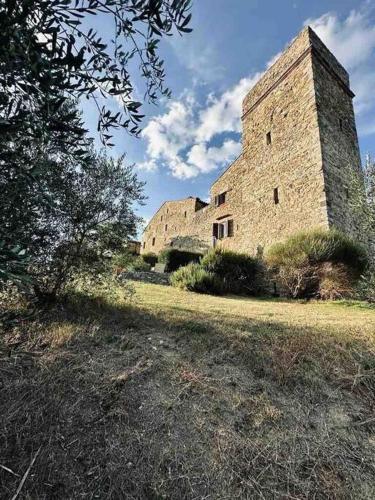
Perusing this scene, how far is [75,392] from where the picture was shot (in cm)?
285

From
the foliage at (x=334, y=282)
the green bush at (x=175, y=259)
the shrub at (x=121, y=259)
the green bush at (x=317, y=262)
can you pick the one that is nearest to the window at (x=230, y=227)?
the green bush at (x=175, y=259)

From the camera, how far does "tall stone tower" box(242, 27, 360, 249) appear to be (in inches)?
448

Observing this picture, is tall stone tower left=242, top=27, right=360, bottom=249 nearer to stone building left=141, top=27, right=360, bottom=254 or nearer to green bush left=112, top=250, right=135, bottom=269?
stone building left=141, top=27, right=360, bottom=254

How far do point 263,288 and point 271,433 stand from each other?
8.08 meters

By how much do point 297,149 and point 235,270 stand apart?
6.14 m

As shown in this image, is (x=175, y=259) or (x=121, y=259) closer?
(x=121, y=259)

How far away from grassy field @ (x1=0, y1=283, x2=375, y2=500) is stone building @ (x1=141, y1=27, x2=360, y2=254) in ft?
26.4

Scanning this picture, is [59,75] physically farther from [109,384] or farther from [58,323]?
[58,323]

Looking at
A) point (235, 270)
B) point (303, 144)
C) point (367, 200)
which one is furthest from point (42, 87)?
point (303, 144)

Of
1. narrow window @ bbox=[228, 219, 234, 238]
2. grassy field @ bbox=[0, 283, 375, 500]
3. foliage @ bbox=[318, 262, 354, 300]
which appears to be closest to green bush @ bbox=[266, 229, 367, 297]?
foliage @ bbox=[318, 262, 354, 300]

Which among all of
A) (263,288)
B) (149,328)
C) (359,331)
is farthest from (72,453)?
(263,288)

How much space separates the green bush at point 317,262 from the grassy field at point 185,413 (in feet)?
16.9

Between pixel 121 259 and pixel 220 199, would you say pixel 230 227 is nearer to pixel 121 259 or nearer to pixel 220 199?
pixel 220 199

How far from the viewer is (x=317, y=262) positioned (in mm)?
9094
